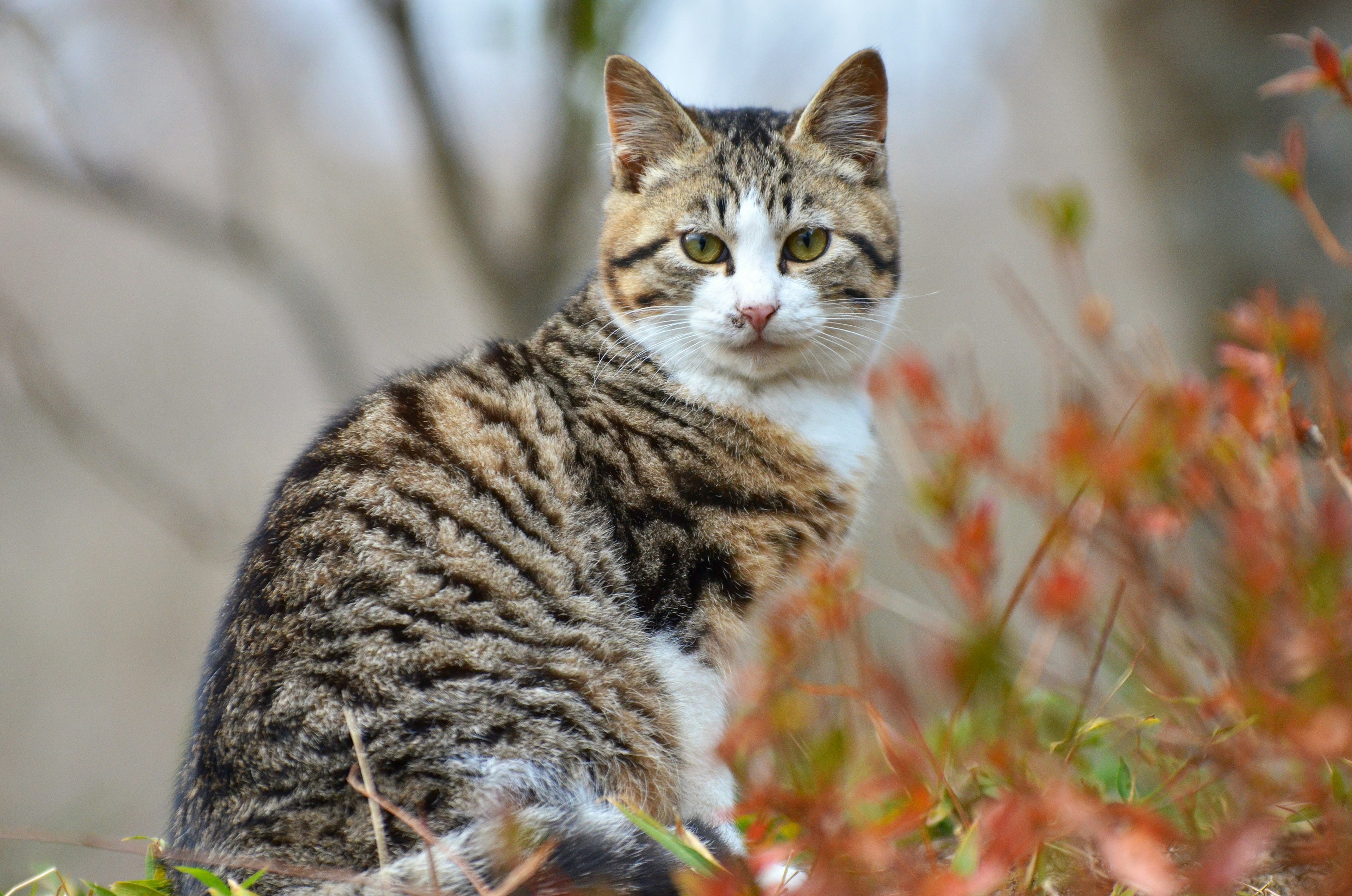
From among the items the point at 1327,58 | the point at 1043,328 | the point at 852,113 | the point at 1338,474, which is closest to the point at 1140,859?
the point at 1338,474

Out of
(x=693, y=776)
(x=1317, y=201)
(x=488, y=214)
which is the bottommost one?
(x=693, y=776)

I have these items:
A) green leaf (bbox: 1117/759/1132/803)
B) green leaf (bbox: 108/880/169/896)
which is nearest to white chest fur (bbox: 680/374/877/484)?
green leaf (bbox: 1117/759/1132/803)

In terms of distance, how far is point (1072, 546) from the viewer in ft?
4.89

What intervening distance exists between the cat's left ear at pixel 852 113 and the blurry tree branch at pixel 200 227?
101 inches

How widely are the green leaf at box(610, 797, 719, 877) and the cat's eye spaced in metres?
1.35

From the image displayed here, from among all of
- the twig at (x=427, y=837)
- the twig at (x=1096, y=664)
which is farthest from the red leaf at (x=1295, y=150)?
the twig at (x=427, y=837)

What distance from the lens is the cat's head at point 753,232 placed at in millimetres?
2152

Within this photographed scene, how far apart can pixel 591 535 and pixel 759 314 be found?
623mm

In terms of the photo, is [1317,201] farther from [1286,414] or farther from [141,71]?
[141,71]

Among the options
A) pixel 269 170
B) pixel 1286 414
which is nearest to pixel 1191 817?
pixel 1286 414

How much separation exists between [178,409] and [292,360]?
88cm

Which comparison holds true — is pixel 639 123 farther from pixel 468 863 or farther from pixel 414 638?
pixel 468 863

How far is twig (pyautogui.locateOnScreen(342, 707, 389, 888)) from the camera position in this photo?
4.54 feet

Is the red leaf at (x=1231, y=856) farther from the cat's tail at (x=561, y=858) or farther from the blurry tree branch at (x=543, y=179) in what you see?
the blurry tree branch at (x=543, y=179)
